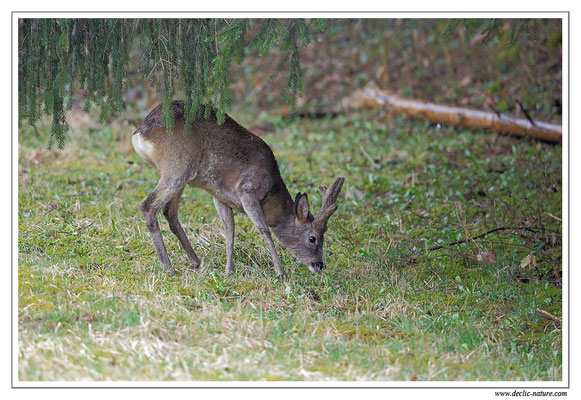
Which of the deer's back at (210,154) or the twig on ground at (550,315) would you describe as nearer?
the twig on ground at (550,315)

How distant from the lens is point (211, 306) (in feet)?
19.9

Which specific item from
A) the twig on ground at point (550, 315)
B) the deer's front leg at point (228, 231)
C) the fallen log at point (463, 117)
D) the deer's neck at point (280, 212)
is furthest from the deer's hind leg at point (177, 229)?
the fallen log at point (463, 117)

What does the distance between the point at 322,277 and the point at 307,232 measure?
54cm

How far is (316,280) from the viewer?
286 inches

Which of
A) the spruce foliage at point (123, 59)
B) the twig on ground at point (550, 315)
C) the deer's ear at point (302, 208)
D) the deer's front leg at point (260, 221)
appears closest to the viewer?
the twig on ground at point (550, 315)

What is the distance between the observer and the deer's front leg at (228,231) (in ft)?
24.2

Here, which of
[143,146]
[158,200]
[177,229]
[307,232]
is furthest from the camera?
[307,232]

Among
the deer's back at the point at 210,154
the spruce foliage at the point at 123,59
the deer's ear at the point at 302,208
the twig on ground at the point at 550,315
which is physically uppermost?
the spruce foliage at the point at 123,59

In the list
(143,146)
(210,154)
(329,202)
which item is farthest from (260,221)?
(143,146)

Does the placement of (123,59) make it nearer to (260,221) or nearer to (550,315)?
(260,221)

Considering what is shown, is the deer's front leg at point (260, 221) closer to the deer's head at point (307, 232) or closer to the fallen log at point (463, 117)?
the deer's head at point (307, 232)

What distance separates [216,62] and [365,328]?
270cm

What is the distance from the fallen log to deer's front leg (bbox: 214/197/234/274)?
6105 millimetres
